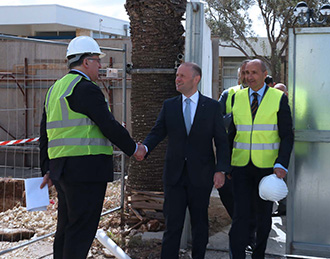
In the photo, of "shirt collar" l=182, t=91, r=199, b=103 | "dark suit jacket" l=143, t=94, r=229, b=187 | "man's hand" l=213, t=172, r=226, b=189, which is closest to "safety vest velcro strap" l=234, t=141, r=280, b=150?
"dark suit jacket" l=143, t=94, r=229, b=187

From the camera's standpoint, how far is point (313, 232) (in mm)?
5312

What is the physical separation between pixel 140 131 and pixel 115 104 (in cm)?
1138

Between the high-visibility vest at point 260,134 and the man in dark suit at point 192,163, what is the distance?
0.28m

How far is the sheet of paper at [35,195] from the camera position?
4.25m

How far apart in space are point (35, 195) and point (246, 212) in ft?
6.74

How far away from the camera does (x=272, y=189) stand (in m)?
4.48

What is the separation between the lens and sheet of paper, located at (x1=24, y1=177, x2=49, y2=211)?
4.25 metres

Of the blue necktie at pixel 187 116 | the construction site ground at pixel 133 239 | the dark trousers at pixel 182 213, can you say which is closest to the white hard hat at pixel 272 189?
the dark trousers at pixel 182 213

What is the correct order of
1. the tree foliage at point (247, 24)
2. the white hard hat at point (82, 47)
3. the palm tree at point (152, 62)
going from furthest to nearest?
the tree foliage at point (247, 24)
the palm tree at point (152, 62)
the white hard hat at point (82, 47)

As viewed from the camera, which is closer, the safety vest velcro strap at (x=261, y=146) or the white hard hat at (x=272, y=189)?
the white hard hat at (x=272, y=189)

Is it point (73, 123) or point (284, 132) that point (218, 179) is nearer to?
point (284, 132)

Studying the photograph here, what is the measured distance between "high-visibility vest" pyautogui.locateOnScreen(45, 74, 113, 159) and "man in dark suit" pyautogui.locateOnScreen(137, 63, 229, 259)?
859 millimetres

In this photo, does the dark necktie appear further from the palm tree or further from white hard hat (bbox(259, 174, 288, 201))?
the palm tree

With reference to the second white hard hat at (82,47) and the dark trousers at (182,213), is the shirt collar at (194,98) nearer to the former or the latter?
the dark trousers at (182,213)
